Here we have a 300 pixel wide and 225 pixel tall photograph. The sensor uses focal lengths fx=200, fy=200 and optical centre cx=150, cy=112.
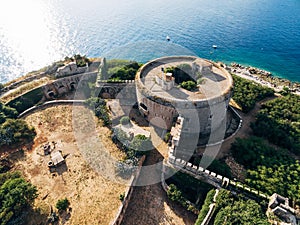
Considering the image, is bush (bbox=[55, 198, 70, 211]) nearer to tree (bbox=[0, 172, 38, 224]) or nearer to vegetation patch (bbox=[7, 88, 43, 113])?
tree (bbox=[0, 172, 38, 224])

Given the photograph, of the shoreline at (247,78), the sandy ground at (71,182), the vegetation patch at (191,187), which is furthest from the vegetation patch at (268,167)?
the shoreline at (247,78)

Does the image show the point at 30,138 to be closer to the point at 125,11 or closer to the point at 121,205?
the point at 121,205

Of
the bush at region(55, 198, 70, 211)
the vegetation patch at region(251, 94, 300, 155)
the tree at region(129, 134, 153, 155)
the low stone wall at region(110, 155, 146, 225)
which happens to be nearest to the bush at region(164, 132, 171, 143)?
the tree at region(129, 134, 153, 155)

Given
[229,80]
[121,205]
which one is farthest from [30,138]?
[229,80]

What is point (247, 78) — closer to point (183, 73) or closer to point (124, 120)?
point (183, 73)

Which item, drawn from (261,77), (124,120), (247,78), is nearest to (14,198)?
(124,120)
